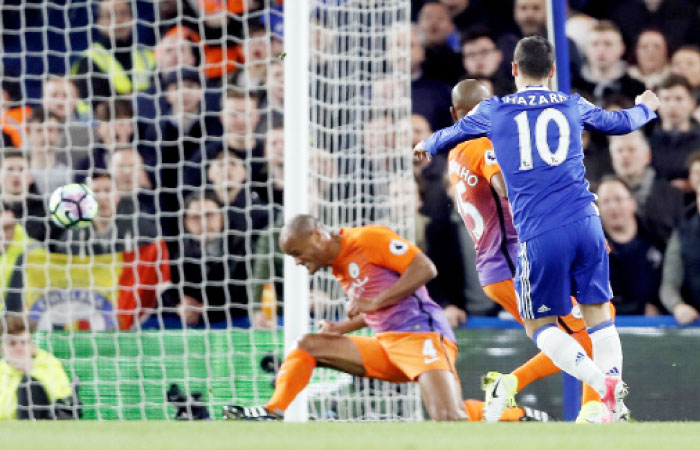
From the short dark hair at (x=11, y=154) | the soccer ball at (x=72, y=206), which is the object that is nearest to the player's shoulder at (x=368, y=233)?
the soccer ball at (x=72, y=206)

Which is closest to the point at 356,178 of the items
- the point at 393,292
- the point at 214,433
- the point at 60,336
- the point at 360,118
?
the point at 360,118

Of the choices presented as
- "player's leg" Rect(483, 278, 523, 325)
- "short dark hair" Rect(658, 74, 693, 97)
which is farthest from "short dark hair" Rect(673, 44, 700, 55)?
"player's leg" Rect(483, 278, 523, 325)

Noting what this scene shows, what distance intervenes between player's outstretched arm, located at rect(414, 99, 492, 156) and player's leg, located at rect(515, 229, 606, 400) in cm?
51

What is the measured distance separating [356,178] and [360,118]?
0.41 metres

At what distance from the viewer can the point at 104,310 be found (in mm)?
7125

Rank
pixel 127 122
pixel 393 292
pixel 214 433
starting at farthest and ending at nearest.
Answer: pixel 127 122 → pixel 393 292 → pixel 214 433

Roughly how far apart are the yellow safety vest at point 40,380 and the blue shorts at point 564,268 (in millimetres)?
3064

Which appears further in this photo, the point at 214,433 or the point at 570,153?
the point at 570,153

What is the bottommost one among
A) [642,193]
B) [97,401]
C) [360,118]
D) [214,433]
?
[97,401]

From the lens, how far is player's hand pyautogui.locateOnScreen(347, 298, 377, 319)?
5.72 m

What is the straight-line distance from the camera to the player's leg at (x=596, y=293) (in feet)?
15.6

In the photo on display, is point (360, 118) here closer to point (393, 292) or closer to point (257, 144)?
point (257, 144)

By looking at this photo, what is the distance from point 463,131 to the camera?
4.88m

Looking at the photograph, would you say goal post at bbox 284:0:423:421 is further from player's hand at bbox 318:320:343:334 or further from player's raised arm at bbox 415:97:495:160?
player's raised arm at bbox 415:97:495:160
